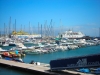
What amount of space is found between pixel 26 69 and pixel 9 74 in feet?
5.93

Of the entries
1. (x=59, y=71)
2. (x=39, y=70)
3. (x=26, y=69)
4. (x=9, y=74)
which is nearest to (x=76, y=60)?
(x=59, y=71)

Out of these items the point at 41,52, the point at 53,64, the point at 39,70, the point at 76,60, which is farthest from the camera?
the point at 41,52

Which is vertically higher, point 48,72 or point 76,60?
point 76,60

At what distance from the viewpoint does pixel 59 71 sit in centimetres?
1634

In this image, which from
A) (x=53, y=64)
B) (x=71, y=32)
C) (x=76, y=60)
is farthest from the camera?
(x=71, y=32)

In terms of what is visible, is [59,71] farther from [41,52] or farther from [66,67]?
[41,52]

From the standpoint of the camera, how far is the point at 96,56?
535 inches

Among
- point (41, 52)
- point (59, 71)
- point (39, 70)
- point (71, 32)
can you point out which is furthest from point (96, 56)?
point (71, 32)

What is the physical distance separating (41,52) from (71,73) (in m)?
26.1

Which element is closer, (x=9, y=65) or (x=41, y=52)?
(x=9, y=65)

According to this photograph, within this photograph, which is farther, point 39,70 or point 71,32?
point 71,32

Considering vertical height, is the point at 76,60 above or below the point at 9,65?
above

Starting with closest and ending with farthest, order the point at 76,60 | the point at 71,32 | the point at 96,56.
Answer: the point at 96,56
the point at 76,60
the point at 71,32

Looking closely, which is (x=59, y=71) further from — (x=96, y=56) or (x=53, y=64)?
(x=96, y=56)
